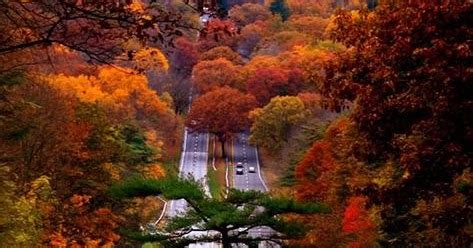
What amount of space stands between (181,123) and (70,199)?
3290 cm

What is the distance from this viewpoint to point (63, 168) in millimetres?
24297

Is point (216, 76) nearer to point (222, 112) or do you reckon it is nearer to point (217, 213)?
point (222, 112)

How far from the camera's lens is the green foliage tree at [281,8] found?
88625mm

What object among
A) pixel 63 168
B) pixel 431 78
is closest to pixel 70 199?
pixel 63 168

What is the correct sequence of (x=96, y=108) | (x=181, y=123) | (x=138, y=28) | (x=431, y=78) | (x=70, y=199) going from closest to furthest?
(x=138, y=28), (x=431, y=78), (x=70, y=199), (x=96, y=108), (x=181, y=123)

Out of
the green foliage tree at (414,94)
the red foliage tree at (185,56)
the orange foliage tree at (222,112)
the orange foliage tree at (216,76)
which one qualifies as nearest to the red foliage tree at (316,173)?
the green foliage tree at (414,94)

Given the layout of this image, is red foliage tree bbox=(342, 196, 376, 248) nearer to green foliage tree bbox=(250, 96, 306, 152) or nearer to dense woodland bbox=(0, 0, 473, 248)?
dense woodland bbox=(0, 0, 473, 248)

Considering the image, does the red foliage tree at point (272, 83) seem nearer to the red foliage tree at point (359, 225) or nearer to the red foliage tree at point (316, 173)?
the red foliage tree at point (316, 173)

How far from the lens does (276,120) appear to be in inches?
2019

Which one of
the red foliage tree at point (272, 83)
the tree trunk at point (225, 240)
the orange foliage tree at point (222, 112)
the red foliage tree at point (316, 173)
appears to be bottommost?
the tree trunk at point (225, 240)

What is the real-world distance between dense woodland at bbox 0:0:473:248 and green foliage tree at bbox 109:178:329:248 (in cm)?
24

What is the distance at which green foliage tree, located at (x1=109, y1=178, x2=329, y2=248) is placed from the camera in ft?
34.7

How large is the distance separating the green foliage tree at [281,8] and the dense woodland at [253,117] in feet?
84.5

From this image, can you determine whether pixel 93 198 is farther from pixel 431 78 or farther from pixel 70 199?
pixel 431 78
